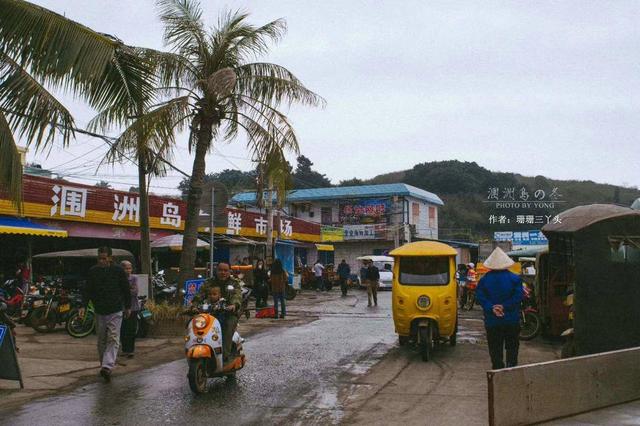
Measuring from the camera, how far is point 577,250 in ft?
30.4

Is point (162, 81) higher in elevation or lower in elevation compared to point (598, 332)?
higher

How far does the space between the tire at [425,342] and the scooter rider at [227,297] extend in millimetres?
3503

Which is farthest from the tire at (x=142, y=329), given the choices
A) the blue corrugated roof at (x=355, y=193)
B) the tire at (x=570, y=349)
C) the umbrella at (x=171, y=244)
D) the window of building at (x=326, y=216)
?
the window of building at (x=326, y=216)

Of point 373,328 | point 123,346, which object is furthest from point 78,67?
point 373,328

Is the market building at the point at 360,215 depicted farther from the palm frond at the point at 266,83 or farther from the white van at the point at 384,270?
the palm frond at the point at 266,83

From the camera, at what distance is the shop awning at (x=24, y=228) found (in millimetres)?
18359

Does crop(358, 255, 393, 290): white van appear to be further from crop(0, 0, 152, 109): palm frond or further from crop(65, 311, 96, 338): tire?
crop(0, 0, 152, 109): palm frond

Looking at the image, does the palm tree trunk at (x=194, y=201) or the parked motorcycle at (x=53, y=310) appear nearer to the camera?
the parked motorcycle at (x=53, y=310)

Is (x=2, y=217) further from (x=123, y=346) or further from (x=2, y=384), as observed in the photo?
(x=2, y=384)

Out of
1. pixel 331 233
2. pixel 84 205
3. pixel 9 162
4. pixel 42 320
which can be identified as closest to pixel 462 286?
pixel 84 205

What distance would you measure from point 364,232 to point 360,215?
2.65 m

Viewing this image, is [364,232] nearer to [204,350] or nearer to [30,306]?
[30,306]

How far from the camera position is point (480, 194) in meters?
91.3

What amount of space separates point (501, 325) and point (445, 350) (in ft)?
13.0
